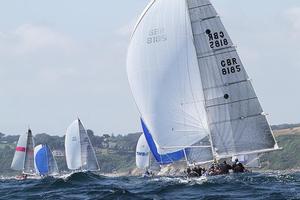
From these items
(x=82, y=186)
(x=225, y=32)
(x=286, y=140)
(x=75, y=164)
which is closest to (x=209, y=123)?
(x=225, y=32)

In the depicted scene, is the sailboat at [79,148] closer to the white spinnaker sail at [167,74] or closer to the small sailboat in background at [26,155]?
the small sailboat in background at [26,155]

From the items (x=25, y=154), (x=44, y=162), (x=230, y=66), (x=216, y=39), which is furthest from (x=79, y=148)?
(x=216, y=39)

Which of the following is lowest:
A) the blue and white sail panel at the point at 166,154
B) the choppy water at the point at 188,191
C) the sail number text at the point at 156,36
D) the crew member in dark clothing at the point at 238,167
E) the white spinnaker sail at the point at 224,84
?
the choppy water at the point at 188,191

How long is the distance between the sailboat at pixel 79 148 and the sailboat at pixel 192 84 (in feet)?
173

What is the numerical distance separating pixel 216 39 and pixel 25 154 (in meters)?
59.3

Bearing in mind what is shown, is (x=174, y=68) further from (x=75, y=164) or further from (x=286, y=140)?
(x=286, y=140)

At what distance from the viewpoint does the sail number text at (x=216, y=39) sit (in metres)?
46.9

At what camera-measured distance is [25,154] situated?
10169 cm

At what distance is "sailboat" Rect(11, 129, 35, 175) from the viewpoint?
101 metres

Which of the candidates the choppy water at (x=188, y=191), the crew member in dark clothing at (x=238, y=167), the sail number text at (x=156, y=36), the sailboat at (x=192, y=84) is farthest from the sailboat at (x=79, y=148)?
the sail number text at (x=156, y=36)

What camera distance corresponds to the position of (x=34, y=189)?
42719 millimetres

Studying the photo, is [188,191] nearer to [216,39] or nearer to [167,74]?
[167,74]

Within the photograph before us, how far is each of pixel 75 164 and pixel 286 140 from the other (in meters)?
85.1

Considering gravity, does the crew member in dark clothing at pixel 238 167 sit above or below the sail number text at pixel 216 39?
below
